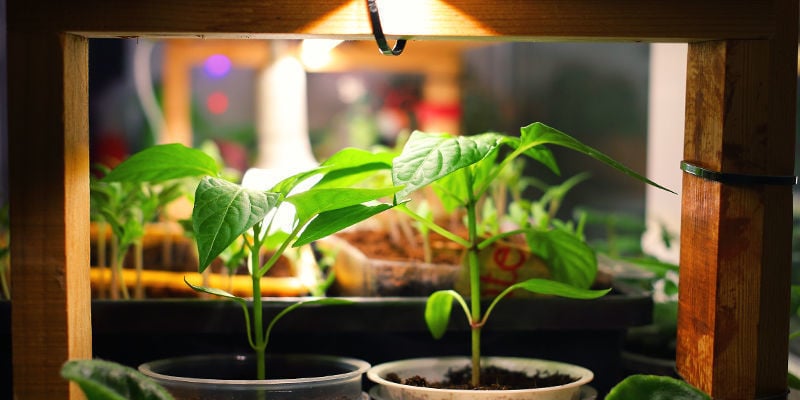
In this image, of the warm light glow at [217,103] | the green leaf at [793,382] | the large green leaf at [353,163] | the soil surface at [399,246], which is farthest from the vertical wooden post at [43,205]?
the warm light glow at [217,103]

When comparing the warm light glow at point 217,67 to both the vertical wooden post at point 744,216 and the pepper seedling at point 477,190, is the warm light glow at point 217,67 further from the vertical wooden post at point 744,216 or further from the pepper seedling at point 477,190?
the vertical wooden post at point 744,216

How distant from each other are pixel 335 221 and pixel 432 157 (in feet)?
0.40

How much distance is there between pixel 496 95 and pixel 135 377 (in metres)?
2.22

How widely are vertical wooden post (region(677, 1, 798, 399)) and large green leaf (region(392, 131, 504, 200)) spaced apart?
21cm

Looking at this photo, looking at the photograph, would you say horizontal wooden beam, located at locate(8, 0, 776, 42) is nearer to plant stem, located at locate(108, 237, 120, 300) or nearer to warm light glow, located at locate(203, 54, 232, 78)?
plant stem, located at locate(108, 237, 120, 300)

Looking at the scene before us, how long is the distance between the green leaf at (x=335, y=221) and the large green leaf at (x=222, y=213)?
0.18 feet

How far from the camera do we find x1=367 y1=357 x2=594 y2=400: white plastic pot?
71 centimetres

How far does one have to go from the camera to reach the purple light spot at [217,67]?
9.71 ft

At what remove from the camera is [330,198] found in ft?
2.37

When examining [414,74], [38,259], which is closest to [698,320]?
[38,259]

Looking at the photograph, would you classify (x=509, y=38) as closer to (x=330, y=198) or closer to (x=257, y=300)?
(x=330, y=198)

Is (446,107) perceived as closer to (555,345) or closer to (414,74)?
(414,74)

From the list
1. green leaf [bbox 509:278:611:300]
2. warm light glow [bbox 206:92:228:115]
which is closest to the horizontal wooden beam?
green leaf [bbox 509:278:611:300]

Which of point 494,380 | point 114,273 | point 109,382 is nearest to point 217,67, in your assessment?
point 114,273
